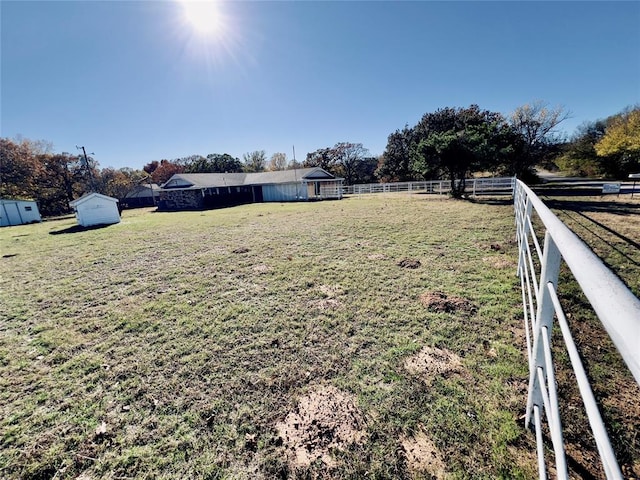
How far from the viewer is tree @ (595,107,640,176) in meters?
23.8

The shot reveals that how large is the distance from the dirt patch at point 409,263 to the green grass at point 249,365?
14 centimetres

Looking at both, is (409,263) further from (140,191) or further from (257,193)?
(140,191)

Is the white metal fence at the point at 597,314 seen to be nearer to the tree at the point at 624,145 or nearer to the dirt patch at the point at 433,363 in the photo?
the dirt patch at the point at 433,363

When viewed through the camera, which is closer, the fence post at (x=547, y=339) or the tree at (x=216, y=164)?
the fence post at (x=547, y=339)

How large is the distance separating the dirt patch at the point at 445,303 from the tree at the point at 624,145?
101 feet

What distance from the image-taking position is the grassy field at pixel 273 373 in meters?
1.97

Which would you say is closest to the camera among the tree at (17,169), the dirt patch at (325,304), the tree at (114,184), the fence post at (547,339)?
the fence post at (547,339)

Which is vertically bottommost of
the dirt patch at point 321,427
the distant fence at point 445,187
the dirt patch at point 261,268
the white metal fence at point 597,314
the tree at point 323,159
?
the dirt patch at point 321,427

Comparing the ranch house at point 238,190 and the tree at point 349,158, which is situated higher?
the tree at point 349,158

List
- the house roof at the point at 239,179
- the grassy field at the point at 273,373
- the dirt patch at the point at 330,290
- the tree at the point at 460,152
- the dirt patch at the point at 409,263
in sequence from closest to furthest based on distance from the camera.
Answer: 1. the grassy field at the point at 273,373
2. the dirt patch at the point at 330,290
3. the dirt patch at the point at 409,263
4. the tree at the point at 460,152
5. the house roof at the point at 239,179

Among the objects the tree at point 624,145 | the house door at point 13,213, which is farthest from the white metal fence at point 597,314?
the tree at point 624,145

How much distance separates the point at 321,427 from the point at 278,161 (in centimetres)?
5933

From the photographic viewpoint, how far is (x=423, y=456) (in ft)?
6.22

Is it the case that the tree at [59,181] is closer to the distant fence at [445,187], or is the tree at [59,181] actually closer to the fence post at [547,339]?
the distant fence at [445,187]
